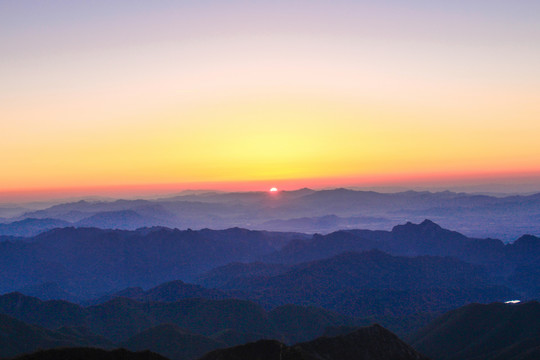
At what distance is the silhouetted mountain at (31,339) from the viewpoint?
122875mm

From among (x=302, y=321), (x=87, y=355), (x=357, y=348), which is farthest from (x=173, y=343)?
(x=87, y=355)

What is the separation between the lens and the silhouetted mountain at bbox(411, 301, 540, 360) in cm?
12272

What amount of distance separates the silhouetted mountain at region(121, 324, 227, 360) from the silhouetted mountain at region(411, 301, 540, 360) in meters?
63.0

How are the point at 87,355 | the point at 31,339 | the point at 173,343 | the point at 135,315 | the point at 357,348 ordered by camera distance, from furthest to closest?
the point at 135,315, the point at 173,343, the point at 31,339, the point at 357,348, the point at 87,355

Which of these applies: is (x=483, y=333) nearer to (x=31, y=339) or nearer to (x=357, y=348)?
(x=357, y=348)

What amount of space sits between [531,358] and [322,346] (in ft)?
160

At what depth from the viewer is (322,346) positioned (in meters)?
91.9

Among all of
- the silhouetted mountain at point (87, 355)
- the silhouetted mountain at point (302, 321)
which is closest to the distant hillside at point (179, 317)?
the silhouetted mountain at point (302, 321)

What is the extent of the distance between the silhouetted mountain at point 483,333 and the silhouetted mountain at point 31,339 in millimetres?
97383

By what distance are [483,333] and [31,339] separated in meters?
129

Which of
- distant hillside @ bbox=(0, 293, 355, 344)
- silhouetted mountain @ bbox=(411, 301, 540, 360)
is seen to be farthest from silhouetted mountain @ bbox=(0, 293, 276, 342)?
silhouetted mountain @ bbox=(411, 301, 540, 360)

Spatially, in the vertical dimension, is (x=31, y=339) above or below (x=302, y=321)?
above

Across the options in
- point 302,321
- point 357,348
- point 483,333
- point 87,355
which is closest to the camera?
point 87,355

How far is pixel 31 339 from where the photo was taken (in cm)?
12794
